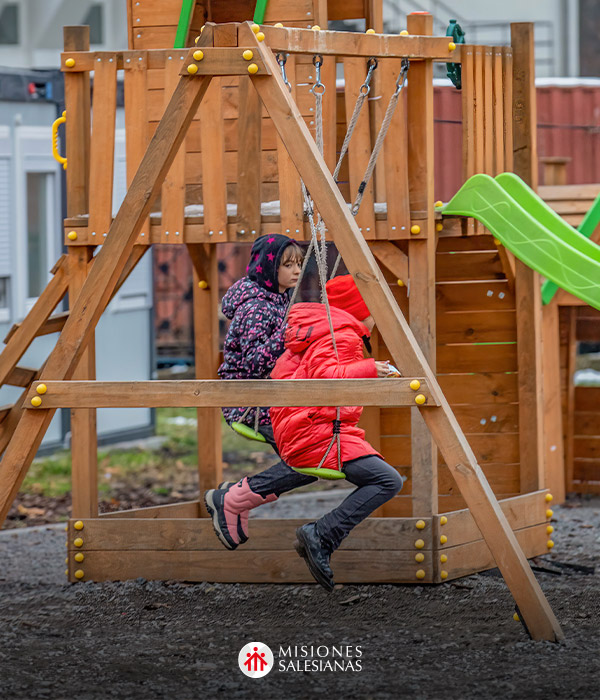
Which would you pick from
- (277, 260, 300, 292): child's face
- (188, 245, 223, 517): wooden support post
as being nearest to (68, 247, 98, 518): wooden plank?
(188, 245, 223, 517): wooden support post

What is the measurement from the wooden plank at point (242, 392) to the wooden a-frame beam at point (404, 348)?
0.13 metres

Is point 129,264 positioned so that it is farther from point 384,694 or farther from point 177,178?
point 384,694

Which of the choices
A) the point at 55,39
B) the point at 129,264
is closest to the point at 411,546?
the point at 129,264

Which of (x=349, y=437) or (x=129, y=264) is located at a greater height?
(x=129, y=264)

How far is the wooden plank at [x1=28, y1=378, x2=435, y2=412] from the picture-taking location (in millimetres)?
4637

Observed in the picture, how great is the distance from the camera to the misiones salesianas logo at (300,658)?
459 centimetres

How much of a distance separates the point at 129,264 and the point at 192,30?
4.66 ft

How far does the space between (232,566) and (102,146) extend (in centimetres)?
220

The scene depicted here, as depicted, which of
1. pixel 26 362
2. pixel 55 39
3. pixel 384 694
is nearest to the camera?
pixel 384 694

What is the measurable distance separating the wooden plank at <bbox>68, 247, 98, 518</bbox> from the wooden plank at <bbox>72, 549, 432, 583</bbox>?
0.94ft

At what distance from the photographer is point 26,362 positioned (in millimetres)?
10992

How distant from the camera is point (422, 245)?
5809 millimetres

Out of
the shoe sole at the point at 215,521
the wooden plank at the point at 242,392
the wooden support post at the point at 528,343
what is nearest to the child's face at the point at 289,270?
the wooden plank at the point at 242,392

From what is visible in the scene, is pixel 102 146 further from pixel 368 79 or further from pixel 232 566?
pixel 232 566
